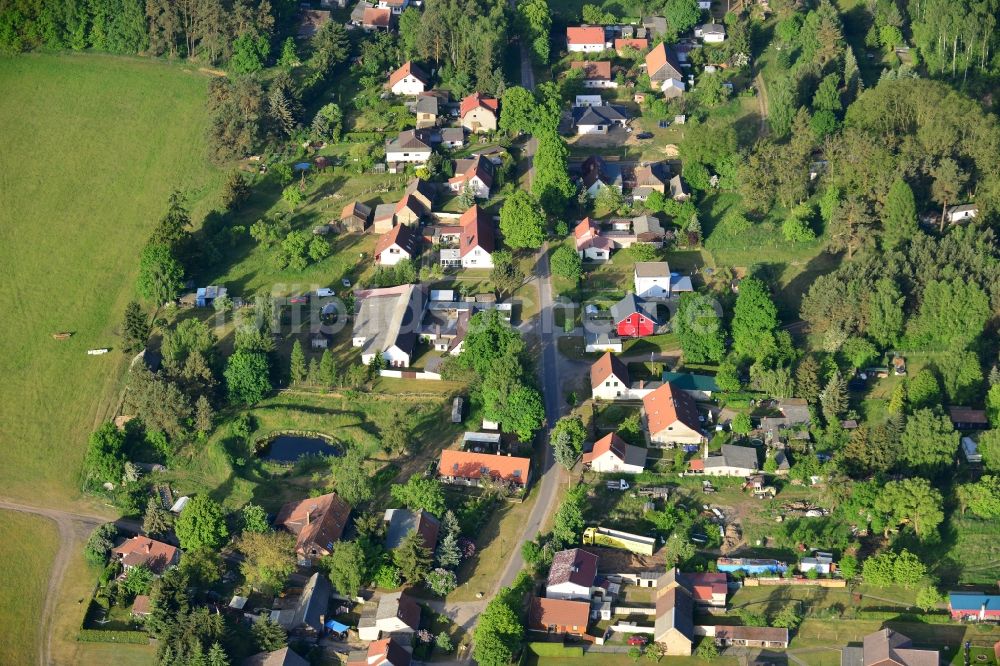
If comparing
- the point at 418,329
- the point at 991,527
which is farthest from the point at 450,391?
the point at 991,527

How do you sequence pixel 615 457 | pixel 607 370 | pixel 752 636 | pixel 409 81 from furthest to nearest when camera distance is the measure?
1. pixel 409 81
2. pixel 607 370
3. pixel 615 457
4. pixel 752 636

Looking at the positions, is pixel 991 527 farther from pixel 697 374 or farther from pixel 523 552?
pixel 523 552

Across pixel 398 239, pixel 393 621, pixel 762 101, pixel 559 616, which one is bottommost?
pixel 393 621

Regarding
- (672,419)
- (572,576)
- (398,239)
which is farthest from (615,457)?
(398,239)

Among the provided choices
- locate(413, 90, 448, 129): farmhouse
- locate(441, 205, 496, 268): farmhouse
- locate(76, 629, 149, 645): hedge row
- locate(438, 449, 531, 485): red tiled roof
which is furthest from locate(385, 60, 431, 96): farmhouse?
locate(76, 629, 149, 645): hedge row

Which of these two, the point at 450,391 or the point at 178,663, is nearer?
the point at 178,663

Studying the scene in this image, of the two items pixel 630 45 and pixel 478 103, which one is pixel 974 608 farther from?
pixel 630 45

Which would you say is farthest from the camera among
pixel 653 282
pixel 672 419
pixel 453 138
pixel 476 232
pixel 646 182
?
pixel 453 138
